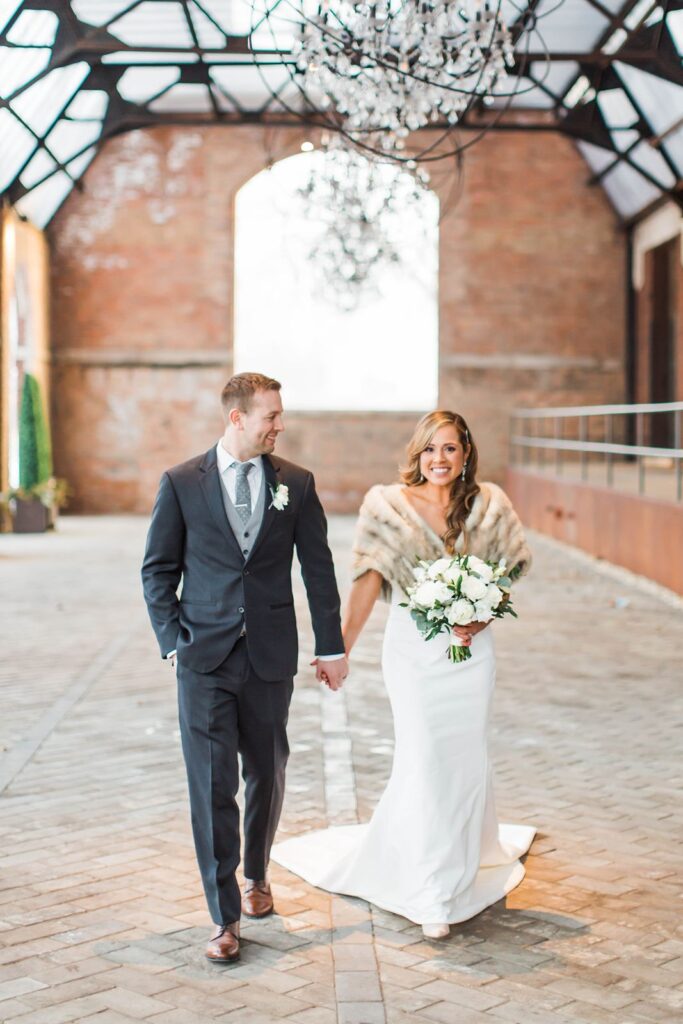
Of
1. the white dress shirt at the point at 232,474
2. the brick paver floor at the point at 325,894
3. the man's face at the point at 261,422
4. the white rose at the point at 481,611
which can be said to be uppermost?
the man's face at the point at 261,422

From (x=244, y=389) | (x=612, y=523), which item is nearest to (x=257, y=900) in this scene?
(x=244, y=389)

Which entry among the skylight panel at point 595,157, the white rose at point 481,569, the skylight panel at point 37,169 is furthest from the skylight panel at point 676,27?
the white rose at point 481,569

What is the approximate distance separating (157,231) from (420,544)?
1932cm

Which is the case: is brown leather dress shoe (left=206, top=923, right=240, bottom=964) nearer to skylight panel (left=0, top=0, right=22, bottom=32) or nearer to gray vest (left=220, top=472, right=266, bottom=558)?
gray vest (left=220, top=472, right=266, bottom=558)

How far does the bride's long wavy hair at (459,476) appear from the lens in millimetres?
4219

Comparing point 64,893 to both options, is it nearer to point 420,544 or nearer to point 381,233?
point 420,544

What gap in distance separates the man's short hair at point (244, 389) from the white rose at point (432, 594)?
749 mm

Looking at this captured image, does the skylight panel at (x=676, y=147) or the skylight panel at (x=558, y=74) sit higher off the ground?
the skylight panel at (x=558, y=74)

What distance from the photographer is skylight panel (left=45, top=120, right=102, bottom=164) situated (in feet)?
65.7

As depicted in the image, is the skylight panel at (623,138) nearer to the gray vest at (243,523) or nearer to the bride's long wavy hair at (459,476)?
the bride's long wavy hair at (459,476)

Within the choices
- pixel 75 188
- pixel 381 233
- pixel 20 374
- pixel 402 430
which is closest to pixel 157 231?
pixel 75 188

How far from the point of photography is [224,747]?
382cm

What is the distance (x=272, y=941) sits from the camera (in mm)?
3904

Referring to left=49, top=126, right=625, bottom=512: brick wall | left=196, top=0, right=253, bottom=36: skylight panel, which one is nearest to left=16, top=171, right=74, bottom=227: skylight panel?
left=49, top=126, right=625, bottom=512: brick wall
